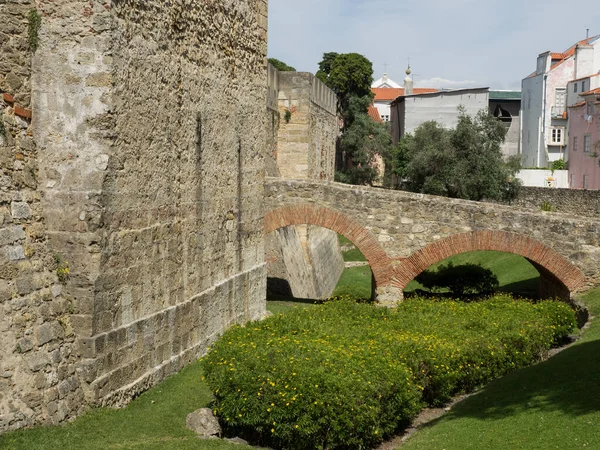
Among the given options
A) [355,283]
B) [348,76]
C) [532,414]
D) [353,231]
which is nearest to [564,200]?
[355,283]

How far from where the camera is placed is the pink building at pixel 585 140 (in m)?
43.2

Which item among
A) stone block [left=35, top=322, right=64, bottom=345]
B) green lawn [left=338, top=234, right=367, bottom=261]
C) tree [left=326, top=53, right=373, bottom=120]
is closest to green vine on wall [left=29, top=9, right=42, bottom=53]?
stone block [left=35, top=322, right=64, bottom=345]

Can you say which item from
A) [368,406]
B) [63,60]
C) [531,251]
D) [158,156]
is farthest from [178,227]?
[531,251]

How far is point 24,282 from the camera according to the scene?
309 inches

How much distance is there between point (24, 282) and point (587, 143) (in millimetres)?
41856

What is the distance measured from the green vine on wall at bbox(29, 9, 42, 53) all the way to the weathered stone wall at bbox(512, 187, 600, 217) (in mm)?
23466

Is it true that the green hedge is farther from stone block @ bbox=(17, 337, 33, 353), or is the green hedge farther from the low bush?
the low bush

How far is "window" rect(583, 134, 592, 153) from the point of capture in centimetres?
4428

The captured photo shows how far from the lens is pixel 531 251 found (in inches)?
672

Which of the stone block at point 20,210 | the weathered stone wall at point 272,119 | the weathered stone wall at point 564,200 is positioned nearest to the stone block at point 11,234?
the stone block at point 20,210

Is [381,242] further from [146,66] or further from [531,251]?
[146,66]

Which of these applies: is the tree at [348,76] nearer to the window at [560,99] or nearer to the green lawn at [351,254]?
the window at [560,99]

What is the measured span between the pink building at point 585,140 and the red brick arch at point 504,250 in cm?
2663

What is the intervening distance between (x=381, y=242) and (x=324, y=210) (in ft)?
5.02
